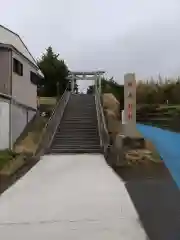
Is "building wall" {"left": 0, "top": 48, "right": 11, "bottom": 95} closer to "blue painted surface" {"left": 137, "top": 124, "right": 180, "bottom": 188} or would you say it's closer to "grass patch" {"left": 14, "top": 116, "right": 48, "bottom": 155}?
"grass patch" {"left": 14, "top": 116, "right": 48, "bottom": 155}

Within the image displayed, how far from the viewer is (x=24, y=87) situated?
19594 mm

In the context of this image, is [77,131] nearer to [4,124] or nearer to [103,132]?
[103,132]

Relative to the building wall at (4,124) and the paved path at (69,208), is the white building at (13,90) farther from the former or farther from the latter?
the paved path at (69,208)

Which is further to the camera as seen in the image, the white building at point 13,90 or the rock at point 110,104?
the rock at point 110,104

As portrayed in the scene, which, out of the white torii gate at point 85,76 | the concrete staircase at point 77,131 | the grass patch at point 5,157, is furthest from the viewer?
the white torii gate at point 85,76

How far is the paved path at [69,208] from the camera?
5314mm

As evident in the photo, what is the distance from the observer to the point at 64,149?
15539 millimetres

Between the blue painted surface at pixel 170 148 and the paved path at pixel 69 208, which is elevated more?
the blue painted surface at pixel 170 148

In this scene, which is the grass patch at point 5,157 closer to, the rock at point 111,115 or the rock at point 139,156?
the rock at point 139,156

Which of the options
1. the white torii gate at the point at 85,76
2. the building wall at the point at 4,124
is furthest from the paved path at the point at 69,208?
the white torii gate at the point at 85,76

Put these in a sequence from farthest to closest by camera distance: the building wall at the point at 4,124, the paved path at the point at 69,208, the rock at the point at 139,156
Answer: the building wall at the point at 4,124
the rock at the point at 139,156
the paved path at the point at 69,208

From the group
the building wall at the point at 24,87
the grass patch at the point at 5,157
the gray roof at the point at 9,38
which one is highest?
the gray roof at the point at 9,38

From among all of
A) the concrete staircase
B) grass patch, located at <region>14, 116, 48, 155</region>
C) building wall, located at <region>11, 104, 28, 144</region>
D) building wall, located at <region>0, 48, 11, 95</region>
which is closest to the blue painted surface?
the concrete staircase

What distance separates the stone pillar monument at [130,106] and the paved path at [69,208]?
138 inches
